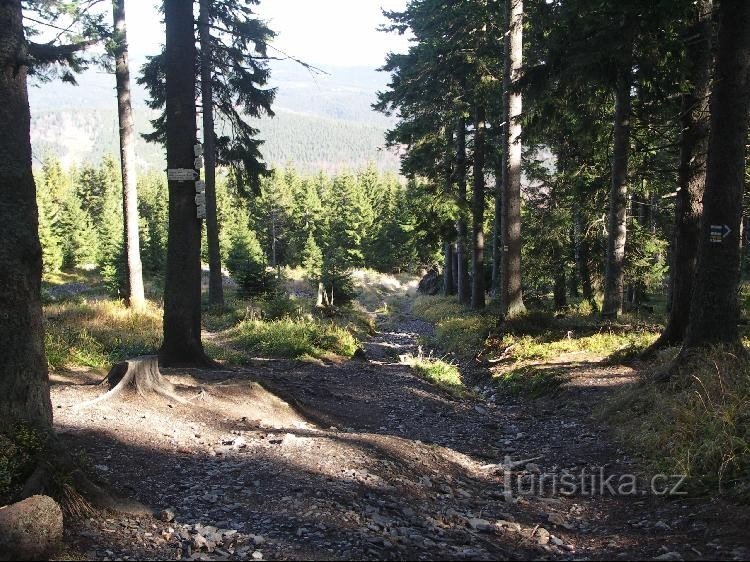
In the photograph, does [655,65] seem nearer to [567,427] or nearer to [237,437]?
[567,427]

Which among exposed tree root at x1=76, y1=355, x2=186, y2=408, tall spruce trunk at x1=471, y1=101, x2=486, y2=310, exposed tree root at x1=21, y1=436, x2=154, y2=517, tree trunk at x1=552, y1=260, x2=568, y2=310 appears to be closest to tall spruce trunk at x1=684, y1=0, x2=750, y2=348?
exposed tree root at x1=76, y1=355, x2=186, y2=408

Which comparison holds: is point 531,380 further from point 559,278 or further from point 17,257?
point 559,278

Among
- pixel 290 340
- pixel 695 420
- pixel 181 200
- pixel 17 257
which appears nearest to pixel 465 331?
pixel 290 340

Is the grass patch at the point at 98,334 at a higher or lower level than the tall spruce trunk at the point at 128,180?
lower

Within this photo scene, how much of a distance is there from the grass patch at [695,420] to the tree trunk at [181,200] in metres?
6.56

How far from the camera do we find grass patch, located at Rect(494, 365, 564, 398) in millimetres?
10172

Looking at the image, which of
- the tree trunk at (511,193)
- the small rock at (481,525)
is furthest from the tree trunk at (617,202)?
the small rock at (481,525)

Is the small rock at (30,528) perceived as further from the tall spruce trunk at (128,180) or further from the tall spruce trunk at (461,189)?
the tall spruce trunk at (461,189)

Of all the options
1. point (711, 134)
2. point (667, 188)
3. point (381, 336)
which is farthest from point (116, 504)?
point (667, 188)

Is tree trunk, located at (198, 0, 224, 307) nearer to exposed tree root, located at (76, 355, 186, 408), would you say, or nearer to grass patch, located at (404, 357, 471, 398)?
grass patch, located at (404, 357, 471, 398)

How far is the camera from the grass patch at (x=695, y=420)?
4946 mm

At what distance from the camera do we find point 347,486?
4.74 m

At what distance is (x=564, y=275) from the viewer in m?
20.6

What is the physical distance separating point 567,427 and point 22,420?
6.76m
